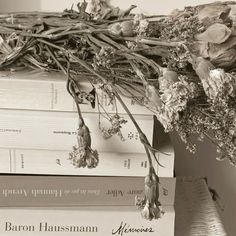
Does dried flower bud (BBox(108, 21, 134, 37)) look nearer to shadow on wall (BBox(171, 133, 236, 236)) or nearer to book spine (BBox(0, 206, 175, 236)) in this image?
book spine (BBox(0, 206, 175, 236))

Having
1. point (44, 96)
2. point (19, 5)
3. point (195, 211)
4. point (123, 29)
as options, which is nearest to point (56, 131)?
point (44, 96)

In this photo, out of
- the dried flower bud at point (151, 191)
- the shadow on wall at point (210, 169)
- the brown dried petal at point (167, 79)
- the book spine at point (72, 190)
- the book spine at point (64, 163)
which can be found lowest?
the shadow on wall at point (210, 169)

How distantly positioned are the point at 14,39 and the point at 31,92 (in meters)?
0.08

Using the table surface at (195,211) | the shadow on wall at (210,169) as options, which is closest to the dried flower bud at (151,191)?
the table surface at (195,211)

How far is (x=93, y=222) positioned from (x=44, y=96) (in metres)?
0.19

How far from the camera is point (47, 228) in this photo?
0.78 metres

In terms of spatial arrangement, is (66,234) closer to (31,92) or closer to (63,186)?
(63,186)

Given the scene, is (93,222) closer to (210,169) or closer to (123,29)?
(123,29)

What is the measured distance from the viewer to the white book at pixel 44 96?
2.38 feet

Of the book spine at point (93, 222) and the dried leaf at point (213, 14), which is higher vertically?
the dried leaf at point (213, 14)

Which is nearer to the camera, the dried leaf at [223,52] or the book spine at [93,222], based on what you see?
the dried leaf at [223,52]

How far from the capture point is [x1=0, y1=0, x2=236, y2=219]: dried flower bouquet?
1.91 feet

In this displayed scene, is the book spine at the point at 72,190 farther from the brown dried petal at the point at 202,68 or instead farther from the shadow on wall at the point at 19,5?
the shadow on wall at the point at 19,5

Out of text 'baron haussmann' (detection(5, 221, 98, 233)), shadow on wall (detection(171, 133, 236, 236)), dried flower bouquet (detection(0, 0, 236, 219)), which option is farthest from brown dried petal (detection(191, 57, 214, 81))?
shadow on wall (detection(171, 133, 236, 236))
